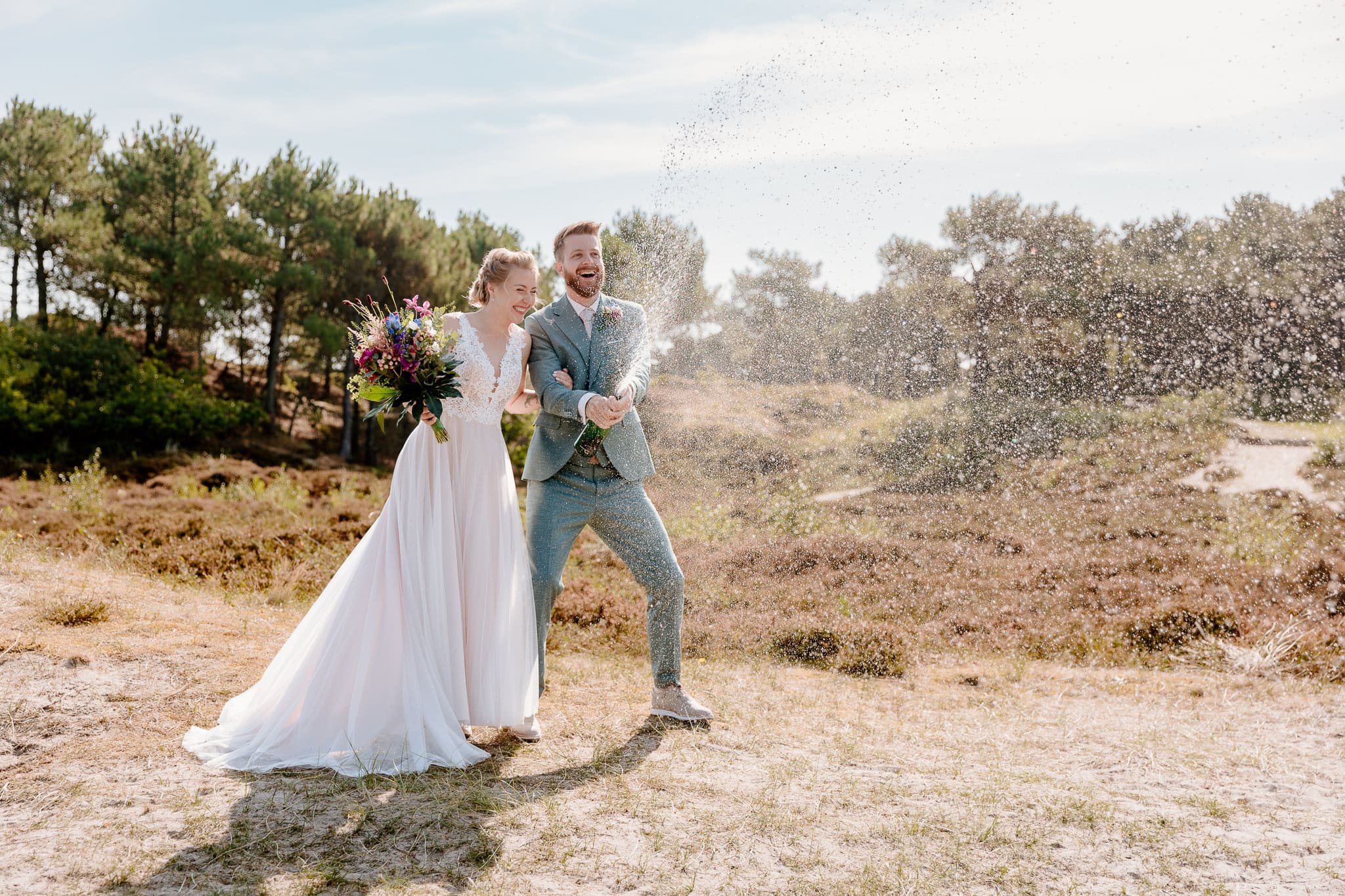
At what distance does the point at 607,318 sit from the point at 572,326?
0.19m

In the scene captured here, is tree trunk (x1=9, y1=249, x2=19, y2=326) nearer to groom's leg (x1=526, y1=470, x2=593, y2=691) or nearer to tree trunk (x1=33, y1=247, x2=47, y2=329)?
tree trunk (x1=33, y1=247, x2=47, y2=329)

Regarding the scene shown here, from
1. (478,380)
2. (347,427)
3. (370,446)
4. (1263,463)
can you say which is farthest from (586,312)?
(370,446)

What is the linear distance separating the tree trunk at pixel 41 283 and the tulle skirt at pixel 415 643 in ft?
81.9

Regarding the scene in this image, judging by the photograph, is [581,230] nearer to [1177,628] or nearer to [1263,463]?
[1177,628]

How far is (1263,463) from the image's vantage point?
13.7 meters

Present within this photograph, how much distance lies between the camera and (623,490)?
4812 millimetres

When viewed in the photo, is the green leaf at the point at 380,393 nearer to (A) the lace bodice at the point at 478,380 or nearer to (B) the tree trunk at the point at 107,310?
(A) the lace bodice at the point at 478,380

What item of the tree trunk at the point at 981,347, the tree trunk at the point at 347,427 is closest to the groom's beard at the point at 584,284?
the tree trunk at the point at 981,347

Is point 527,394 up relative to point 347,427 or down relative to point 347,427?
up

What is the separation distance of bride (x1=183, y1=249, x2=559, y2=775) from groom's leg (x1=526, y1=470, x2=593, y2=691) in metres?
0.10

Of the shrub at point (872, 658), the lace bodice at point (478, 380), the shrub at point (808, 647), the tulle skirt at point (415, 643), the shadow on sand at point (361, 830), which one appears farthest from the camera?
the shrub at point (808, 647)

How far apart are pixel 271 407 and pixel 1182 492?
21.7 meters

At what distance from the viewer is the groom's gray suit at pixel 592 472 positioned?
15.4ft

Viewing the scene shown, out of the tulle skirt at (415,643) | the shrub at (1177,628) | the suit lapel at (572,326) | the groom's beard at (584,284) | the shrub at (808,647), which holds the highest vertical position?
the groom's beard at (584,284)
